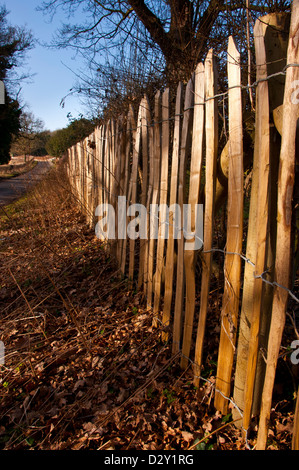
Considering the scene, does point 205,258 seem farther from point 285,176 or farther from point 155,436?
point 155,436

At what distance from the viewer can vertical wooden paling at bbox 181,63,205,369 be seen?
2002mm

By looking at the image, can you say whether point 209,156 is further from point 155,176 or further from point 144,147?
point 144,147

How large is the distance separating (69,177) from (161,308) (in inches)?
319

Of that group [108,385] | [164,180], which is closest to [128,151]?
[164,180]

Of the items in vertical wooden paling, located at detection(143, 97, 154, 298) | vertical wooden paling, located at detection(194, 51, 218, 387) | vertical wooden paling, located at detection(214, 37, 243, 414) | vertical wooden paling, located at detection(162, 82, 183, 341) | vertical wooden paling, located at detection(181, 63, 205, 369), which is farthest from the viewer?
vertical wooden paling, located at detection(143, 97, 154, 298)

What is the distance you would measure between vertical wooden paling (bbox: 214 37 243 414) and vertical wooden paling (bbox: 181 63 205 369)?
0.31 meters

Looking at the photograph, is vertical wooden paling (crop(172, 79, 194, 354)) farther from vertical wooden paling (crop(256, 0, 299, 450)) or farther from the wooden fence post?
vertical wooden paling (crop(256, 0, 299, 450))

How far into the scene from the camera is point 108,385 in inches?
95.8

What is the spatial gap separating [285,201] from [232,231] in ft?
1.44

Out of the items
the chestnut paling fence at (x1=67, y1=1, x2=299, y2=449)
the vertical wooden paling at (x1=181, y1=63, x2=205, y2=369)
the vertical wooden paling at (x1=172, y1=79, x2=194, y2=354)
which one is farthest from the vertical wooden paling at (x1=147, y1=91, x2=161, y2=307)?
the vertical wooden paling at (x1=181, y1=63, x2=205, y2=369)

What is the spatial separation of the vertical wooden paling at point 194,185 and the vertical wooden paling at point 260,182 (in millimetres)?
498

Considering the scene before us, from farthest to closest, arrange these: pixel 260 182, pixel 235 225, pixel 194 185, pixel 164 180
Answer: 1. pixel 164 180
2. pixel 194 185
3. pixel 235 225
4. pixel 260 182

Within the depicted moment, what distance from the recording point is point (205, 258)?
206 centimetres
